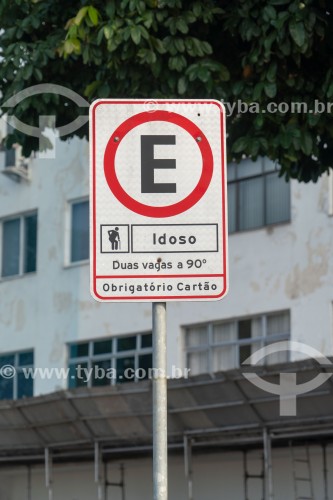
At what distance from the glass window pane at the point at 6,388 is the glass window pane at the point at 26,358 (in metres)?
0.47

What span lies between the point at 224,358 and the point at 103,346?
3208mm

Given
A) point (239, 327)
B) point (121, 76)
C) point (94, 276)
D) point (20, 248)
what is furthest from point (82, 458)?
point (94, 276)

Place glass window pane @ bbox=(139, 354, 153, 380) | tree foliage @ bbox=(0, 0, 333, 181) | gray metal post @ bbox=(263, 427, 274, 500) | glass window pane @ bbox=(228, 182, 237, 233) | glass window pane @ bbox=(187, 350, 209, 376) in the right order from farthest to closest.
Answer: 1. glass window pane @ bbox=(139, 354, 153, 380)
2. glass window pane @ bbox=(187, 350, 209, 376)
3. glass window pane @ bbox=(228, 182, 237, 233)
4. gray metal post @ bbox=(263, 427, 274, 500)
5. tree foliage @ bbox=(0, 0, 333, 181)

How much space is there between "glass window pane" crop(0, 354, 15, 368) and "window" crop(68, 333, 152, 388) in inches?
65.5

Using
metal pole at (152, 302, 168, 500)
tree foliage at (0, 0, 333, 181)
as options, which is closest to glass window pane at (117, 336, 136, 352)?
tree foliage at (0, 0, 333, 181)

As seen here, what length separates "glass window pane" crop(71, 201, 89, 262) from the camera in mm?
28625

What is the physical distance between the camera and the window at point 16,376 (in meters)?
29.1

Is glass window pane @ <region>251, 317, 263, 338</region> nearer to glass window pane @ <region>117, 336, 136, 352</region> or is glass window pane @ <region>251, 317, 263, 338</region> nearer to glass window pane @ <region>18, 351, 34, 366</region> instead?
glass window pane @ <region>117, 336, 136, 352</region>

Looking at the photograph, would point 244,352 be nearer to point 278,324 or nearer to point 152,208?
point 278,324

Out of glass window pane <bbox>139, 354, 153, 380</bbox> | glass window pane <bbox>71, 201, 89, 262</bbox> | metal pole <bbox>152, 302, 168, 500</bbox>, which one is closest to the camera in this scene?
metal pole <bbox>152, 302, 168, 500</bbox>

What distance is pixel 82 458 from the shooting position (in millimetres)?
25625

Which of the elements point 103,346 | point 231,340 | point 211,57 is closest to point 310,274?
point 231,340

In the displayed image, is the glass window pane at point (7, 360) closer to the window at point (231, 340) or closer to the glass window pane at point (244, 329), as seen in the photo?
the window at point (231, 340)

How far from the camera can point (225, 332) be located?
2559 centimetres
